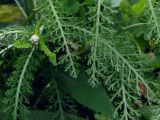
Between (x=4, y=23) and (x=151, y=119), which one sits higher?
(x=4, y=23)


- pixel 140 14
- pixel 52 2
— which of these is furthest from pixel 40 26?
pixel 140 14

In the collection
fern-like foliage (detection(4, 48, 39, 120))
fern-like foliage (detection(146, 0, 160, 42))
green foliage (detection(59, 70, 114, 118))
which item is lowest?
green foliage (detection(59, 70, 114, 118))

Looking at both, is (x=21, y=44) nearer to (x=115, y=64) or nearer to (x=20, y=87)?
(x=20, y=87)

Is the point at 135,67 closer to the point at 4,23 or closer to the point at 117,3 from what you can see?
the point at 117,3

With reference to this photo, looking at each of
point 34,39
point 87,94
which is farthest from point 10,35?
point 87,94

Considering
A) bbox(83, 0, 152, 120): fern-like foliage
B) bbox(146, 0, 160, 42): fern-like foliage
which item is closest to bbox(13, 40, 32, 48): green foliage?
bbox(83, 0, 152, 120): fern-like foliage

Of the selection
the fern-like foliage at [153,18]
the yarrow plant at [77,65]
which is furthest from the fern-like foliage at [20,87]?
the fern-like foliage at [153,18]

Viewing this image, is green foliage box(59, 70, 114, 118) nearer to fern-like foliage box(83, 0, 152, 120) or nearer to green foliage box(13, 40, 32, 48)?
fern-like foliage box(83, 0, 152, 120)
